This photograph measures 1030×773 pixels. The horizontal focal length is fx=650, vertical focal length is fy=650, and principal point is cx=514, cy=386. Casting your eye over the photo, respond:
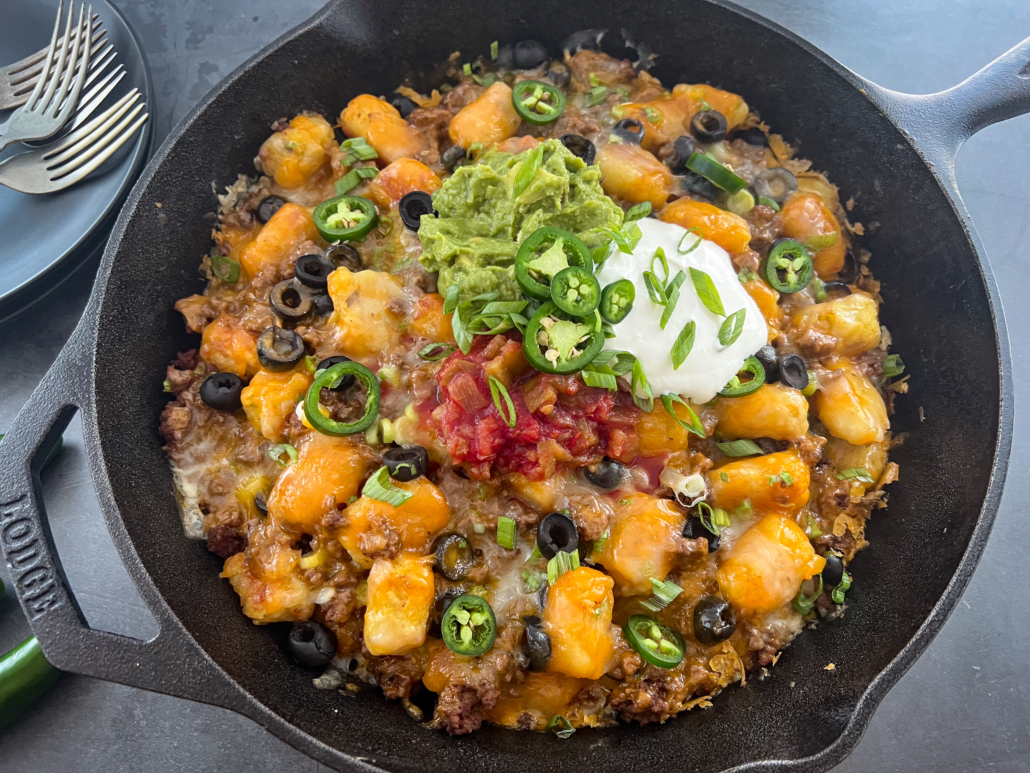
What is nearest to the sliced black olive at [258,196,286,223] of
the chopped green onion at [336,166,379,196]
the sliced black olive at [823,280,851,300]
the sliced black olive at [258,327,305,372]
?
the chopped green onion at [336,166,379,196]


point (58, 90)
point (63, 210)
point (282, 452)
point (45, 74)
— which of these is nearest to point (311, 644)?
point (282, 452)

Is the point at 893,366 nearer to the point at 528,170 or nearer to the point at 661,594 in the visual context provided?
the point at 661,594

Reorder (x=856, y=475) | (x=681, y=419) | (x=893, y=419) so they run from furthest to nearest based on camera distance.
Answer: (x=893, y=419) < (x=856, y=475) < (x=681, y=419)

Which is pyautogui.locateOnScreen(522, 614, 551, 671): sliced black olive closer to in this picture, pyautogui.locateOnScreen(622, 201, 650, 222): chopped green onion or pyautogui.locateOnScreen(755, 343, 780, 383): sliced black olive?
pyautogui.locateOnScreen(755, 343, 780, 383): sliced black olive

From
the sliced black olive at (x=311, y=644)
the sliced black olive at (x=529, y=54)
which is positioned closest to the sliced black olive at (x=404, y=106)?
the sliced black olive at (x=529, y=54)

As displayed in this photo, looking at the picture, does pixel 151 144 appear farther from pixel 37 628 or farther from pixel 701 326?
pixel 701 326
